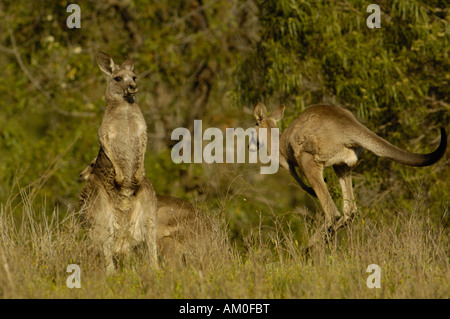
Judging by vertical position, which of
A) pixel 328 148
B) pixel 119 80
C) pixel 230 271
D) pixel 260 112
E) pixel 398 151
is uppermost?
pixel 260 112

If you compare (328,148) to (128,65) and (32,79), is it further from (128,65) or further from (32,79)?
(32,79)

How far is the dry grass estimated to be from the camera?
427 centimetres

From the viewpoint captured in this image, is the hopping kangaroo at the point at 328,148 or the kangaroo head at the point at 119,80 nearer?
the kangaroo head at the point at 119,80

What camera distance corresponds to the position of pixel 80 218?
587cm

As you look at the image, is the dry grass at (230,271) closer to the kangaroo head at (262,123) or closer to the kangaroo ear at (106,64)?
the kangaroo ear at (106,64)

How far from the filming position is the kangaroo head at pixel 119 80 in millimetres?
5613

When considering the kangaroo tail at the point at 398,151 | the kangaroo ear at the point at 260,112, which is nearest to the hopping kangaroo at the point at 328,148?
the kangaroo tail at the point at 398,151

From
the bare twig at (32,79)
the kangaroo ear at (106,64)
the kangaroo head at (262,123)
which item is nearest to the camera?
the kangaroo ear at (106,64)

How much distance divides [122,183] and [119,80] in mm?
813

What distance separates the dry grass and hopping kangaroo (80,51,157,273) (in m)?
0.29

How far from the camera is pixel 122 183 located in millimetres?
5586

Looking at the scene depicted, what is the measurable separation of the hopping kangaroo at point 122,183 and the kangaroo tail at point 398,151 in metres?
1.79

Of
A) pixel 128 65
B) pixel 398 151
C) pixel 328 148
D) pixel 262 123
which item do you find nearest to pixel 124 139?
pixel 128 65

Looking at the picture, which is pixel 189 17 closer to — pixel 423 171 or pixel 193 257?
pixel 423 171
